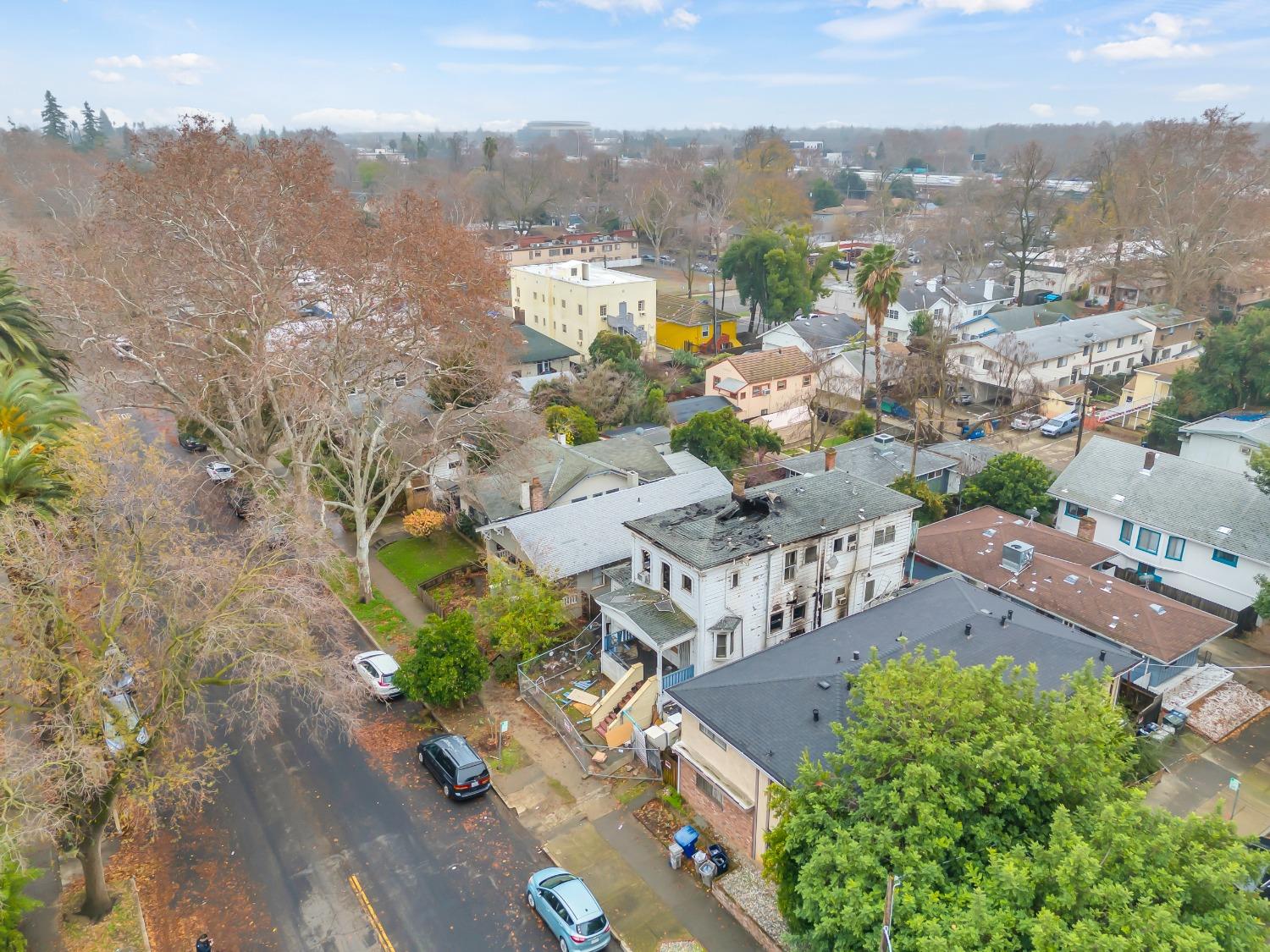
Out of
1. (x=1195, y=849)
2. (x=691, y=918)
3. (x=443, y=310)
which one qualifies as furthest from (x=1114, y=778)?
(x=443, y=310)

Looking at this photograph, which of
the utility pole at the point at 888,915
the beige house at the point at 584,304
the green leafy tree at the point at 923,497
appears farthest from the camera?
the beige house at the point at 584,304

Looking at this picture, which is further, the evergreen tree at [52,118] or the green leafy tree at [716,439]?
the evergreen tree at [52,118]

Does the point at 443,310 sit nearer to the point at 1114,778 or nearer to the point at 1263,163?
the point at 1114,778

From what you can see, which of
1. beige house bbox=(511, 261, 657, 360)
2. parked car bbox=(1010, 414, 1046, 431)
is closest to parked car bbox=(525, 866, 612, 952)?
parked car bbox=(1010, 414, 1046, 431)

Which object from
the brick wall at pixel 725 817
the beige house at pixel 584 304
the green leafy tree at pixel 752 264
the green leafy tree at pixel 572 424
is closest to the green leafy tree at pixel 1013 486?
the green leafy tree at pixel 572 424

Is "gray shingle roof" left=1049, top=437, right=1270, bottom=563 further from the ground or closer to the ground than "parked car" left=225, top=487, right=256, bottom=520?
further from the ground

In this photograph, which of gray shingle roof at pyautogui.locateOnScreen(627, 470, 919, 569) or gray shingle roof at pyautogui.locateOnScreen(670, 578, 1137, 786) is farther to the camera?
gray shingle roof at pyautogui.locateOnScreen(627, 470, 919, 569)

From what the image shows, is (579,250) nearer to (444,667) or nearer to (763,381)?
(763,381)

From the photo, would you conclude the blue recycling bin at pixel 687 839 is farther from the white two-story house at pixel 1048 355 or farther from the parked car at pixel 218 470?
the white two-story house at pixel 1048 355

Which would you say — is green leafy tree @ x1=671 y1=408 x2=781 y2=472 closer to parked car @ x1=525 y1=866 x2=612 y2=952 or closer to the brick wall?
the brick wall
